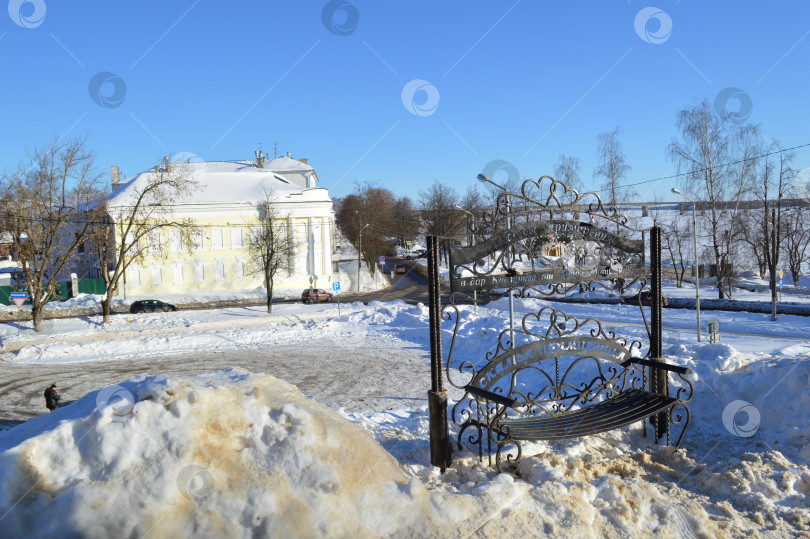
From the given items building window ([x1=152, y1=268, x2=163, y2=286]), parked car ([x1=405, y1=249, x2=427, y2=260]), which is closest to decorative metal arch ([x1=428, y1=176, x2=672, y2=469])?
building window ([x1=152, y1=268, x2=163, y2=286])

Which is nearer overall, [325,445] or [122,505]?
[122,505]

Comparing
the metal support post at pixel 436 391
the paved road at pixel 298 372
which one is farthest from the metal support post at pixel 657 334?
the paved road at pixel 298 372

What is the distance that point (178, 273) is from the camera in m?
39.9

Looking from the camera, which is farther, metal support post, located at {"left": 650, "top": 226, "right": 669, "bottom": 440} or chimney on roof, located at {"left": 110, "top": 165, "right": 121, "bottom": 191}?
chimney on roof, located at {"left": 110, "top": 165, "right": 121, "bottom": 191}

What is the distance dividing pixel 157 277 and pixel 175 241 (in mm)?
2953

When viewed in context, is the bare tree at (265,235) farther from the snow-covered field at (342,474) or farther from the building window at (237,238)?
the snow-covered field at (342,474)

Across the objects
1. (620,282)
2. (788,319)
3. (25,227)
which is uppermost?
(25,227)

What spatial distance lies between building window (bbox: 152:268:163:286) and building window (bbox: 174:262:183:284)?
3.21 feet

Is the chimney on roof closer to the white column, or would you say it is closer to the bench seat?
the white column

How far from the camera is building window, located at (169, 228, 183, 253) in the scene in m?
39.2

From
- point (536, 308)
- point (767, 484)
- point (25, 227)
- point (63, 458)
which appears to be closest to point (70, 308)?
point (25, 227)

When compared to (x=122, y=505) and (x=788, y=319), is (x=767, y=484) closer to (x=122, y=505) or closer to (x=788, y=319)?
(x=122, y=505)

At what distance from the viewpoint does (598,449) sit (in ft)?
20.0

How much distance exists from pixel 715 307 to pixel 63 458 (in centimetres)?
2931
